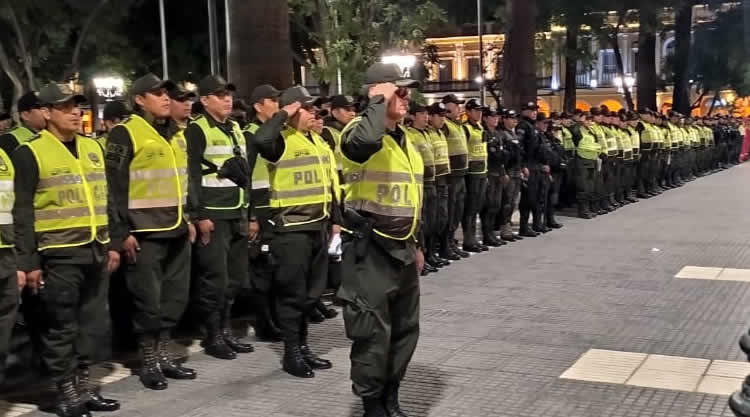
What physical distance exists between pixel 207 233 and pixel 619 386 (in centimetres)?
311

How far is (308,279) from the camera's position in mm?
6488

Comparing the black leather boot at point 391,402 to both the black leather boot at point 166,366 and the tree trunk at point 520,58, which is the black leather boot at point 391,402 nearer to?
the black leather boot at point 166,366

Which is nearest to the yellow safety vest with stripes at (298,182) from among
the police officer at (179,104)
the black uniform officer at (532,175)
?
the police officer at (179,104)

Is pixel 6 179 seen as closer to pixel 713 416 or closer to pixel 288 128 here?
pixel 288 128

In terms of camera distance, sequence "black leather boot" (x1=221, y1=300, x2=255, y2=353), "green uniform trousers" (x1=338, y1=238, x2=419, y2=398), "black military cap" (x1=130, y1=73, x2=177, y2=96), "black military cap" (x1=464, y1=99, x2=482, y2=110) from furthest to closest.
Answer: "black military cap" (x1=464, y1=99, x2=482, y2=110) < "black leather boot" (x1=221, y1=300, x2=255, y2=353) < "black military cap" (x1=130, y1=73, x2=177, y2=96) < "green uniform trousers" (x1=338, y1=238, x2=419, y2=398)

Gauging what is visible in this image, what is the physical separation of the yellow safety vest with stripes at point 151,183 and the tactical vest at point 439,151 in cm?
464

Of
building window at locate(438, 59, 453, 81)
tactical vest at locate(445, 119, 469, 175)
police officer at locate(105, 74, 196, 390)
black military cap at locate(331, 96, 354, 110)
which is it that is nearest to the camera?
police officer at locate(105, 74, 196, 390)

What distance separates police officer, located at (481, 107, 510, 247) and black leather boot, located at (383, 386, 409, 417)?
7.26 m

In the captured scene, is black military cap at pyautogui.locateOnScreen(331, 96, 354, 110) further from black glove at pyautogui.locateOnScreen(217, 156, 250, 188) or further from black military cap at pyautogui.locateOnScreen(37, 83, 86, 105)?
black military cap at pyautogui.locateOnScreen(37, 83, 86, 105)

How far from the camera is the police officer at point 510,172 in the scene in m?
12.7

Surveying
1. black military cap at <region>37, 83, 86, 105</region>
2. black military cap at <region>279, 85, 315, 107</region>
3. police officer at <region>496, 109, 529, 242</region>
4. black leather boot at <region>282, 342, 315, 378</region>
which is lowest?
black leather boot at <region>282, 342, 315, 378</region>

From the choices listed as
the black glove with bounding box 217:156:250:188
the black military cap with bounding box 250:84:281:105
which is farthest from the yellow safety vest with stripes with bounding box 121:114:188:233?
the black military cap with bounding box 250:84:281:105

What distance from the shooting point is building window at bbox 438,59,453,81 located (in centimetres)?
6819

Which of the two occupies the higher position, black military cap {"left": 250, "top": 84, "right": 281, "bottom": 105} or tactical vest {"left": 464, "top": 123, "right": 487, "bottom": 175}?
black military cap {"left": 250, "top": 84, "right": 281, "bottom": 105}
